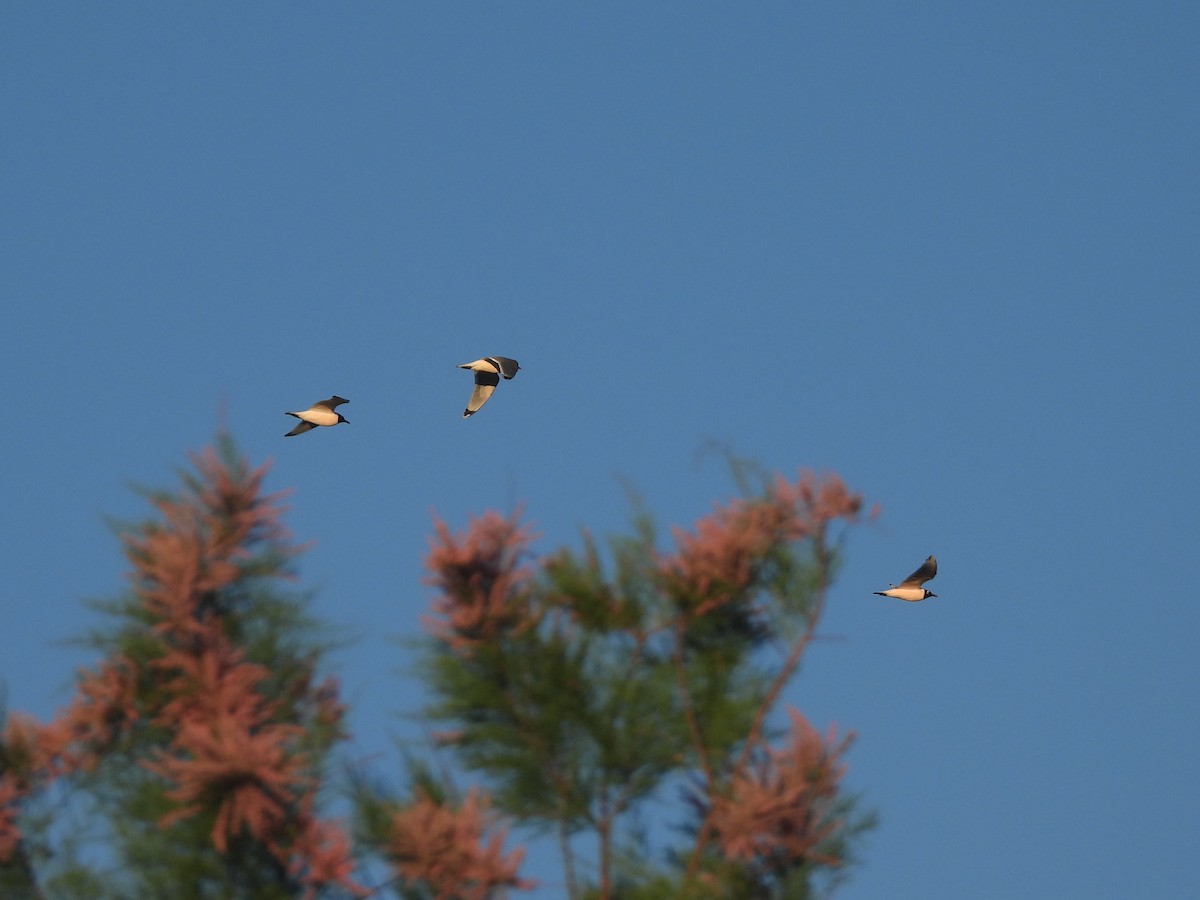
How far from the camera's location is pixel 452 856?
1559 centimetres

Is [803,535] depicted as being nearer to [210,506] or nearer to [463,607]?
[463,607]

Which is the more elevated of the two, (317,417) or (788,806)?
(317,417)

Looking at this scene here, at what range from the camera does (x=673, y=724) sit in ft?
59.4

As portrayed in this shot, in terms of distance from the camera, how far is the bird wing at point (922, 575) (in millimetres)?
17625

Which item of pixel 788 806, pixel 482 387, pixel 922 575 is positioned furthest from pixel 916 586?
pixel 482 387

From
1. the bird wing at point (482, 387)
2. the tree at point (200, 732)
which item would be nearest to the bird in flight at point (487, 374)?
the bird wing at point (482, 387)

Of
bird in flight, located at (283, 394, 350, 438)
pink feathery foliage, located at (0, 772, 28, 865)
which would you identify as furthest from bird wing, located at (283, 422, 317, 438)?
pink feathery foliage, located at (0, 772, 28, 865)

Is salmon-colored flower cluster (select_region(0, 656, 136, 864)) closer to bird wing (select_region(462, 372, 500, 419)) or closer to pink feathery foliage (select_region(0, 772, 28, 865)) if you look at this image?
pink feathery foliage (select_region(0, 772, 28, 865))

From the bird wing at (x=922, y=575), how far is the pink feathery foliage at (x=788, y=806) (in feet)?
5.50

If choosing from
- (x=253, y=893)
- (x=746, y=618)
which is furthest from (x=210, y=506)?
(x=746, y=618)

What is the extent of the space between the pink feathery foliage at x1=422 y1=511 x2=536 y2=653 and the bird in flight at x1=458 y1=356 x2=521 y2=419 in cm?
141

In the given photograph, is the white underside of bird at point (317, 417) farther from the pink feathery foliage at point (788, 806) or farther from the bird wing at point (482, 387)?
the pink feathery foliage at point (788, 806)

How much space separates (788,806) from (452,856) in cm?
299

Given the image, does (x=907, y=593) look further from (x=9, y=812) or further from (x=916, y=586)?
(x=9, y=812)
